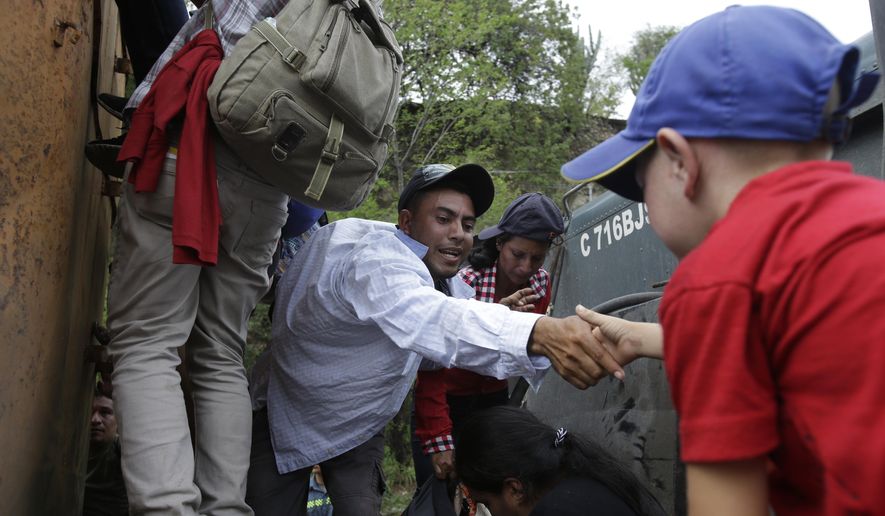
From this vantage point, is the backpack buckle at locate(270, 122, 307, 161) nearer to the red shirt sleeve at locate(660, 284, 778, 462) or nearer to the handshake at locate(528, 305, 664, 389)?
the handshake at locate(528, 305, 664, 389)

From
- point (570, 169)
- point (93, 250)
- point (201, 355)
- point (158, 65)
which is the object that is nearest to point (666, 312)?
point (570, 169)

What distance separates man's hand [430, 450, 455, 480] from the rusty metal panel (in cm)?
124

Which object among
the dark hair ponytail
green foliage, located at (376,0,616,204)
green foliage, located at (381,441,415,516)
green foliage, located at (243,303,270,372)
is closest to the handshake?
the dark hair ponytail

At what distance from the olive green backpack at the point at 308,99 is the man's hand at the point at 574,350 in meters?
0.68

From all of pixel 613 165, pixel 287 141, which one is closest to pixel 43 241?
pixel 287 141

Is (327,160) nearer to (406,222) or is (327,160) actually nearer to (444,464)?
(406,222)

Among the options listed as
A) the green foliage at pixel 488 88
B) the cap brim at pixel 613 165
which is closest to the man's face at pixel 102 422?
the cap brim at pixel 613 165

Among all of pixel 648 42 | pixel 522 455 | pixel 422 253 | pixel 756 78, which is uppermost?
pixel 648 42

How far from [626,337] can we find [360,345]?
104 centimetres

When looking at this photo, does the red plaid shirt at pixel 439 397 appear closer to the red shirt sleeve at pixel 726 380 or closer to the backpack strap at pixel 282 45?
the backpack strap at pixel 282 45

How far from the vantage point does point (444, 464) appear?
308cm

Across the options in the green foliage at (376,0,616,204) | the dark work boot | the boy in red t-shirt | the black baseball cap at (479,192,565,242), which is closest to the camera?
the boy in red t-shirt

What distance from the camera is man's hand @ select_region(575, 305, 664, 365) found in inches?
79.7

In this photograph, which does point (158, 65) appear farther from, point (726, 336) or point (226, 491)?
point (726, 336)
